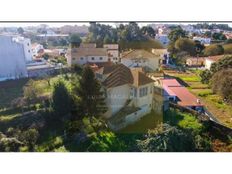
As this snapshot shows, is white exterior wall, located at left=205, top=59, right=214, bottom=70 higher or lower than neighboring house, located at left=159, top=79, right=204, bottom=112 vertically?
higher

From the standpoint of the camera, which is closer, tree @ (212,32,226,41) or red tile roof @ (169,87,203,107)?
tree @ (212,32,226,41)

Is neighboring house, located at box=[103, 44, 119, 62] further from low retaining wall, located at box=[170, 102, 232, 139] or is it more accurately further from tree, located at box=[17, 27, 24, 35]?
tree, located at box=[17, 27, 24, 35]

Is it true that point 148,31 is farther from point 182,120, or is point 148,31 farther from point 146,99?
point 182,120

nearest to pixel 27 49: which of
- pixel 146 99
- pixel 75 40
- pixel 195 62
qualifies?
pixel 75 40

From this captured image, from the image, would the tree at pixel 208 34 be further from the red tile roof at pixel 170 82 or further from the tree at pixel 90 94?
the tree at pixel 90 94

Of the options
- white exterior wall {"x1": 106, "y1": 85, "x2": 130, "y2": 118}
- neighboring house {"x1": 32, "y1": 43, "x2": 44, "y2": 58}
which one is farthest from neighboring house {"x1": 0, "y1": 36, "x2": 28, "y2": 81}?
white exterior wall {"x1": 106, "y1": 85, "x2": 130, "y2": 118}
